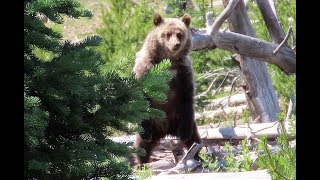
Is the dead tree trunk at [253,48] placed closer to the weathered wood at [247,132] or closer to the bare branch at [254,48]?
the bare branch at [254,48]

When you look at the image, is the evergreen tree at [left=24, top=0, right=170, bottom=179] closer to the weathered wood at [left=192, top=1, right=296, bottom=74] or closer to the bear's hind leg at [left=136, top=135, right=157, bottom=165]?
the bear's hind leg at [left=136, top=135, right=157, bottom=165]

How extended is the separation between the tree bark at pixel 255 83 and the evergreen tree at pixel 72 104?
5573 millimetres

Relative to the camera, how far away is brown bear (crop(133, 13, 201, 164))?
702cm

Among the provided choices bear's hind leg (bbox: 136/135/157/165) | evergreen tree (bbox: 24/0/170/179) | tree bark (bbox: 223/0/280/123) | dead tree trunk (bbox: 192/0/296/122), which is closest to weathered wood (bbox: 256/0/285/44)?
dead tree trunk (bbox: 192/0/296/122)

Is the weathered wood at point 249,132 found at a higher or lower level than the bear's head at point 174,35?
lower

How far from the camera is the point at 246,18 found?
27.7 feet

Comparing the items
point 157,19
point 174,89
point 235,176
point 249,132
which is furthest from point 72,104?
point 157,19

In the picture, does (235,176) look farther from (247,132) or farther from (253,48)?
(253,48)

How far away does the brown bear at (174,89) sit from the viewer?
7023 millimetres

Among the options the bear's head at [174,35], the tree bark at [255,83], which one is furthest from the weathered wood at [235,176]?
the tree bark at [255,83]

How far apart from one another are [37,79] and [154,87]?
609 mm
